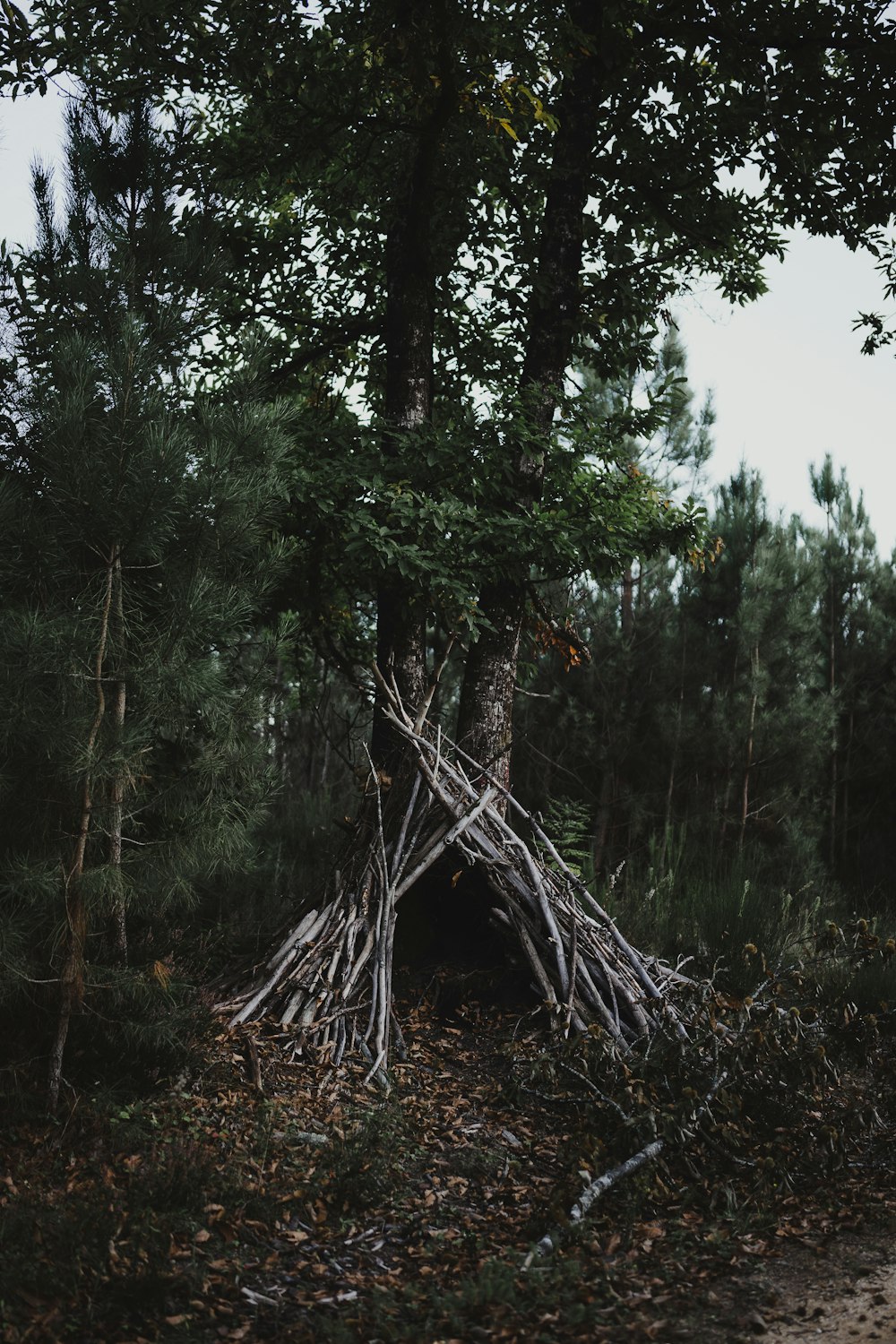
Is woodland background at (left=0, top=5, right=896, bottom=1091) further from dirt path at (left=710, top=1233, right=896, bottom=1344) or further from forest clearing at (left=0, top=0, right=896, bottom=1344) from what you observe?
dirt path at (left=710, top=1233, right=896, bottom=1344)

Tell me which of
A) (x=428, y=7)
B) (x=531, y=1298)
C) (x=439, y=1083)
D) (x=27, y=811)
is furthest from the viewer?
(x=428, y=7)

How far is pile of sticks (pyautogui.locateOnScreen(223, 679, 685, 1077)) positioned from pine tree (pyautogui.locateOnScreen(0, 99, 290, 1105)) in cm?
88

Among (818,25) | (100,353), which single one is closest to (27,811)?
(100,353)

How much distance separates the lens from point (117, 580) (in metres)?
4.45

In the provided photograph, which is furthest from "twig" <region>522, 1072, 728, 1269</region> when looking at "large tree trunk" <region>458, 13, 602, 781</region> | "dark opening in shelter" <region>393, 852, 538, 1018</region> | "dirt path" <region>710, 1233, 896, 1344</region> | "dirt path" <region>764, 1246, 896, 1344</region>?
"large tree trunk" <region>458, 13, 602, 781</region>

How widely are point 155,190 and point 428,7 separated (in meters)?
2.29

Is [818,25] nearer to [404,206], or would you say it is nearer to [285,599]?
[404,206]

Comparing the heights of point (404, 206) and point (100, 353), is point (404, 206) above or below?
above

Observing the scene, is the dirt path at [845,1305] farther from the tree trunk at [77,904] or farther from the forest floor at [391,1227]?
the tree trunk at [77,904]

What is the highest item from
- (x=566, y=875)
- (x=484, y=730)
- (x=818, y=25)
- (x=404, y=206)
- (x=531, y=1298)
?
(x=818, y=25)

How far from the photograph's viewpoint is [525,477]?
7.18 metres

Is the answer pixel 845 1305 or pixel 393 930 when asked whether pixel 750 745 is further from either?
pixel 845 1305

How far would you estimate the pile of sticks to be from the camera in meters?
5.41

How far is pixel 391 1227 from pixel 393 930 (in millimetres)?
2192
